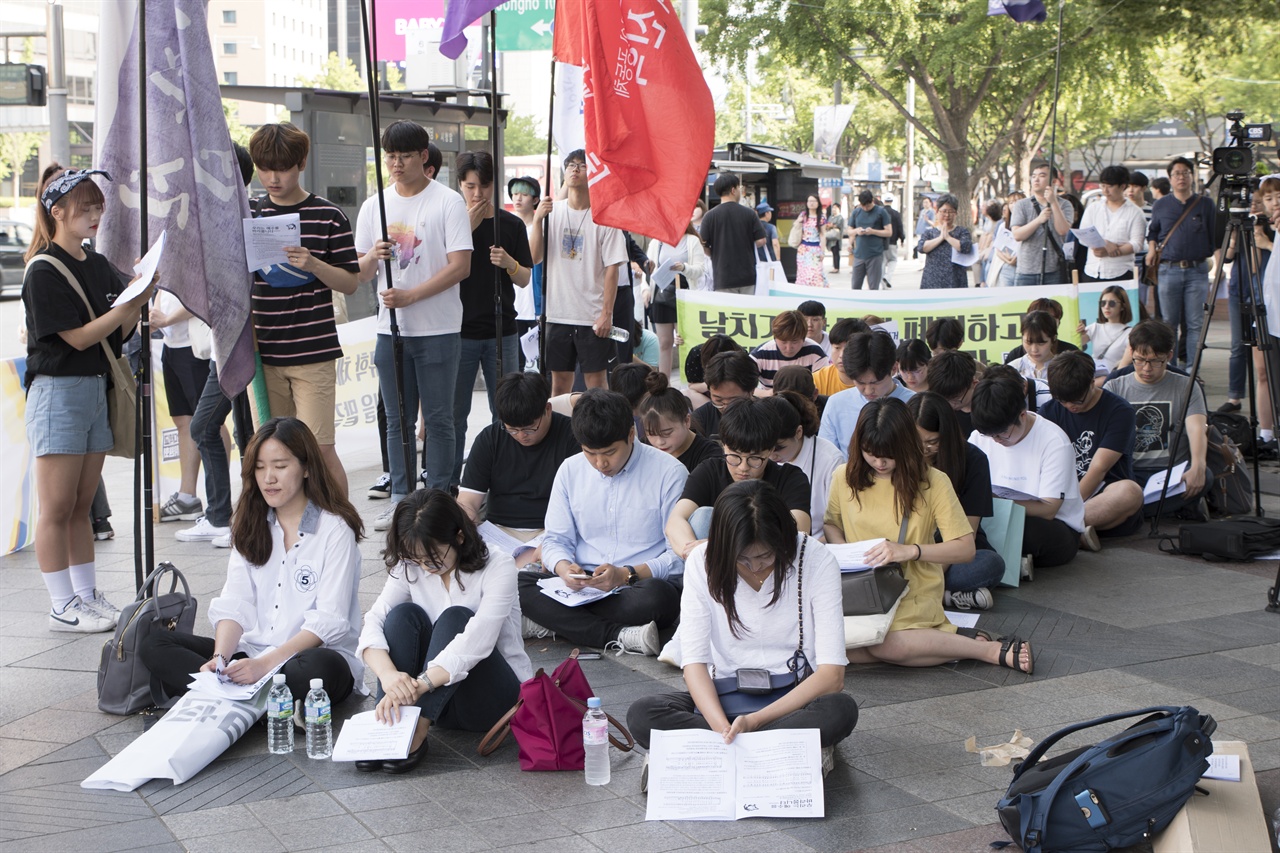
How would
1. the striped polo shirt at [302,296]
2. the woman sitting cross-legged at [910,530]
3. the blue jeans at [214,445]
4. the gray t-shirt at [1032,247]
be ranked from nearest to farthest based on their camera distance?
the woman sitting cross-legged at [910,530], the striped polo shirt at [302,296], the blue jeans at [214,445], the gray t-shirt at [1032,247]

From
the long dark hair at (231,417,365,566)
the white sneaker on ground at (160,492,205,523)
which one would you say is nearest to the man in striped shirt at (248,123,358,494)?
the long dark hair at (231,417,365,566)

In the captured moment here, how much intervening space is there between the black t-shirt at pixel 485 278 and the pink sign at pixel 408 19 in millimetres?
7329

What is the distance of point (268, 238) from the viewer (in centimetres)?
572

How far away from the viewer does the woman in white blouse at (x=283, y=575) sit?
4.77 metres

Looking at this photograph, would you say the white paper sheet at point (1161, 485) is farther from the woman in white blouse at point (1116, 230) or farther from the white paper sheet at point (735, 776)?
the woman in white blouse at point (1116, 230)

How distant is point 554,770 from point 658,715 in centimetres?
43

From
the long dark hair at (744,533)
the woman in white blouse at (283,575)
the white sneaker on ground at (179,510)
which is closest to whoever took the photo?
the long dark hair at (744,533)

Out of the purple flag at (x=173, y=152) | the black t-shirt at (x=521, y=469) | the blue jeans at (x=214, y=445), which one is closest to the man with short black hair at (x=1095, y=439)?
the black t-shirt at (x=521, y=469)

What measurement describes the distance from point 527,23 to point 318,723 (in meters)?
14.6

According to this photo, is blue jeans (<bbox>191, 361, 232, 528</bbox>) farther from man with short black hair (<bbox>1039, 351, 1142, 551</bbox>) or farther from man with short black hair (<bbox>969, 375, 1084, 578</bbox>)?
man with short black hair (<bbox>1039, 351, 1142, 551</bbox>)

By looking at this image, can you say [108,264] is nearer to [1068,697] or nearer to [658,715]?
[658,715]

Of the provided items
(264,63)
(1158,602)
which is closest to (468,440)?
(1158,602)

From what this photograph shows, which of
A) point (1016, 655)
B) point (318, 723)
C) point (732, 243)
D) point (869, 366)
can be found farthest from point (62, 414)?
point (732, 243)

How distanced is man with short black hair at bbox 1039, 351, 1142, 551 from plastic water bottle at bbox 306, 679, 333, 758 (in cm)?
429
